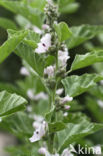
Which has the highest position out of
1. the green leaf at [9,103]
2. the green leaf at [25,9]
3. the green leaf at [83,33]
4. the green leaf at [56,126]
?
the green leaf at [25,9]

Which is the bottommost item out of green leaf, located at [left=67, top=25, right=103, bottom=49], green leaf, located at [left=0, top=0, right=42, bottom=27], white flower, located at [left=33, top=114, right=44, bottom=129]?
white flower, located at [left=33, top=114, right=44, bottom=129]

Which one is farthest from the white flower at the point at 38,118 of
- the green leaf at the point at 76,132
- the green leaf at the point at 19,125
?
the green leaf at the point at 76,132

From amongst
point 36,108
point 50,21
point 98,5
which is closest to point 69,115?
point 50,21

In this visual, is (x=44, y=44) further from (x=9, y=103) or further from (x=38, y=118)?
(x=38, y=118)

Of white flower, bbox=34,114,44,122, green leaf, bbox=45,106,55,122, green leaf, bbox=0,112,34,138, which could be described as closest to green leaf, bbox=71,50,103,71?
green leaf, bbox=45,106,55,122

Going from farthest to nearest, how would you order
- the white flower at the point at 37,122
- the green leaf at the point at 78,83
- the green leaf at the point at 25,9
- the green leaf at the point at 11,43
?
the green leaf at the point at 25,9
the white flower at the point at 37,122
the green leaf at the point at 78,83
the green leaf at the point at 11,43

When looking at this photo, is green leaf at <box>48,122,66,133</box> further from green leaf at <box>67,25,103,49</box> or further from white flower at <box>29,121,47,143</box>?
green leaf at <box>67,25,103,49</box>

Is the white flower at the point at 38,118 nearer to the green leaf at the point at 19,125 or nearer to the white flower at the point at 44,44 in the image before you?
the green leaf at the point at 19,125
